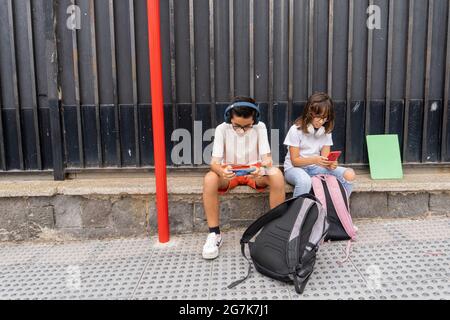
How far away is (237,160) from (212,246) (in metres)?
0.78

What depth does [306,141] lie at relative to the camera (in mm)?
3783

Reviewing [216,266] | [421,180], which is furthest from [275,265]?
[421,180]

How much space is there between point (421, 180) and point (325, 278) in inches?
66.3

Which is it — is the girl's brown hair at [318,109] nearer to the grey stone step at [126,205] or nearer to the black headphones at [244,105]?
the black headphones at [244,105]

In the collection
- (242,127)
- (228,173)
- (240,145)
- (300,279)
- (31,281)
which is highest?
(242,127)

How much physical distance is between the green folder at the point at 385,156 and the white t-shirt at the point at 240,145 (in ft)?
3.73

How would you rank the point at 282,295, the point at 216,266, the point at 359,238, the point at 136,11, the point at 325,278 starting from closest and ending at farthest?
1. the point at 282,295
2. the point at 325,278
3. the point at 216,266
4. the point at 359,238
5. the point at 136,11

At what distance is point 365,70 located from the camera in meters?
4.03

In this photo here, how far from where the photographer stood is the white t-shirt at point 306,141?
3.74 meters

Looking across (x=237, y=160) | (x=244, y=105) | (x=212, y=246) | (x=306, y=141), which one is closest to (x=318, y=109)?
(x=306, y=141)

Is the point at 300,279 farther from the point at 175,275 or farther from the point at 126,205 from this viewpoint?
the point at 126,205

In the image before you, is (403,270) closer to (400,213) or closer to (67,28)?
(400,213)

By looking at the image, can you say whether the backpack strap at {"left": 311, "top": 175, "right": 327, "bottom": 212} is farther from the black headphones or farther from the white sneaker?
the white sneaker

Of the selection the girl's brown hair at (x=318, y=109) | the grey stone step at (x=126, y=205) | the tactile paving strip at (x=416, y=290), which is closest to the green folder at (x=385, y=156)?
the grey stone step at (x=126, y=205)
